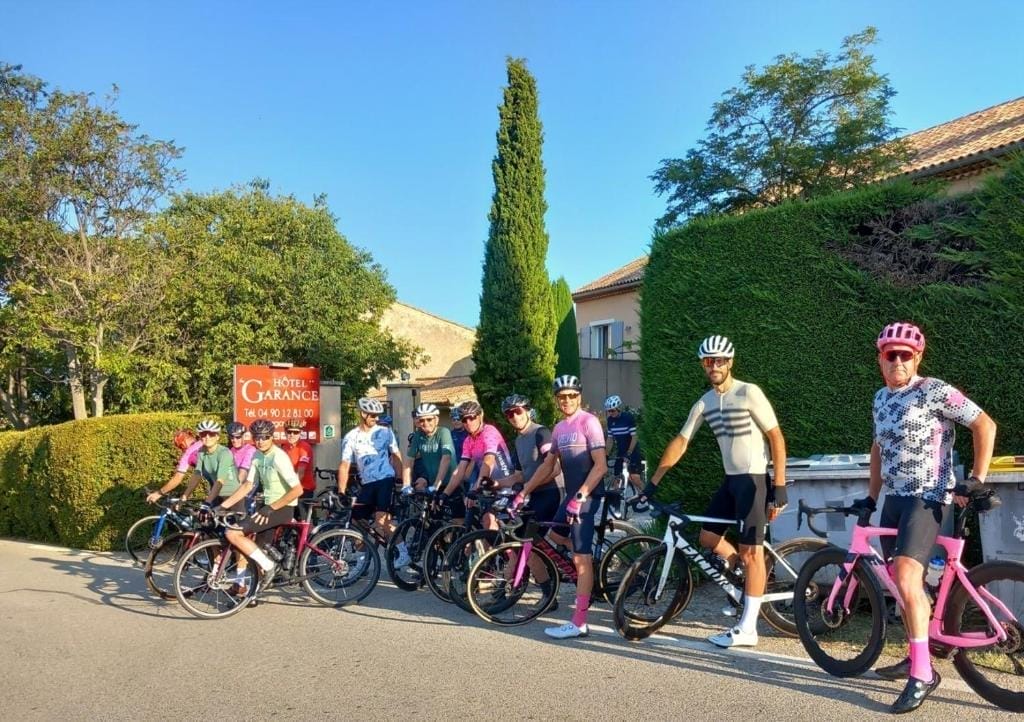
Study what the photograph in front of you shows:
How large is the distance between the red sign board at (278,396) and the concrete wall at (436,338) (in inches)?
1069

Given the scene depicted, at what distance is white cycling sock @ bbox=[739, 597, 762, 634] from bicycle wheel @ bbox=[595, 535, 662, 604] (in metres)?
0.77

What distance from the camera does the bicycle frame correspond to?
4.41 m

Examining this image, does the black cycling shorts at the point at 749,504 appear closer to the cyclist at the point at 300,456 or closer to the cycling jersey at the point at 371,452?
the cycling jersey at the point at 371,452

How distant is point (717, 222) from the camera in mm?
7996

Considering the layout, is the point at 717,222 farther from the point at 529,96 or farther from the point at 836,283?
the point at 529,96

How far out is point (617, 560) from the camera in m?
6.80

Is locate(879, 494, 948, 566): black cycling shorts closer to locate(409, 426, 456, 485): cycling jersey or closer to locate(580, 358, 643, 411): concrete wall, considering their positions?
locate(409, 426, 456, 485): cycling jersey

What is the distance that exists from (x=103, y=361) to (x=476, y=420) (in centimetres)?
1268

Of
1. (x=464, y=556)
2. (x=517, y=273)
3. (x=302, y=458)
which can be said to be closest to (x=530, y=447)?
(x=464, y=556)

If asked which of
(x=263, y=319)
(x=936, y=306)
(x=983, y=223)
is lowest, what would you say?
(x=936, y=306)

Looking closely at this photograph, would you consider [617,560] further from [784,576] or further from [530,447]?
[784,576]

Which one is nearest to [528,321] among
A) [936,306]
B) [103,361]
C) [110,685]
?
[103,361]

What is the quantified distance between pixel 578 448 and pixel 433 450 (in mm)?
2669

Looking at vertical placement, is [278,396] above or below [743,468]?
above
